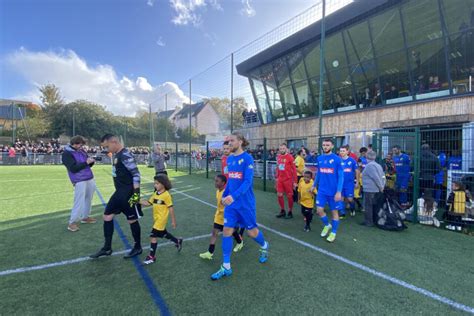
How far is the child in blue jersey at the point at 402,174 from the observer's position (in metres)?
7.52

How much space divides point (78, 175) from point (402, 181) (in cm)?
875

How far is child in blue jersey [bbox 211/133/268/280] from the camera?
11.3ft

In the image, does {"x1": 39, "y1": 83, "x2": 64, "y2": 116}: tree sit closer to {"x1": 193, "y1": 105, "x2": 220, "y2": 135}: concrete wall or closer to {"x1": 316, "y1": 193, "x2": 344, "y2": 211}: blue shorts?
{"x1": 193, "y1": 105, "x2": 220, "y2": 135}: concrete wall

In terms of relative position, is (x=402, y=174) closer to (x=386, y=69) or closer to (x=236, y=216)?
(x=236, y=216)

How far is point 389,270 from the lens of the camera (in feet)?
12.2

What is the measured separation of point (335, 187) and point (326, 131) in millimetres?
11445

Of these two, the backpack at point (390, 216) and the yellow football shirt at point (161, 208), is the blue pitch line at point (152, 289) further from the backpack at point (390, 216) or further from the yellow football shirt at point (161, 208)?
the backpack at point (390, 216)

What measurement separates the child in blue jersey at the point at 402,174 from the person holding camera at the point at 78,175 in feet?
27.0

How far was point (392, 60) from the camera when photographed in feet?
40.5

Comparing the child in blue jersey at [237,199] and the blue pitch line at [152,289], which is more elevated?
the child in blue jersey at [237,199]

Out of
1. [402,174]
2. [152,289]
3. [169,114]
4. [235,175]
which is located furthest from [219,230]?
[169,114]

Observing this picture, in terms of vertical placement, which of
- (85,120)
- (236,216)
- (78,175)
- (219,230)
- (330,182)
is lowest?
(219,230)

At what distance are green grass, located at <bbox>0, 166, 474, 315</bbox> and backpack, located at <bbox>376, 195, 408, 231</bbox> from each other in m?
0.21

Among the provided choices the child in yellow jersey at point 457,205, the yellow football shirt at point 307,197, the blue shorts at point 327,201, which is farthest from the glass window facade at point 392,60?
the blue shorts at point 327,201
